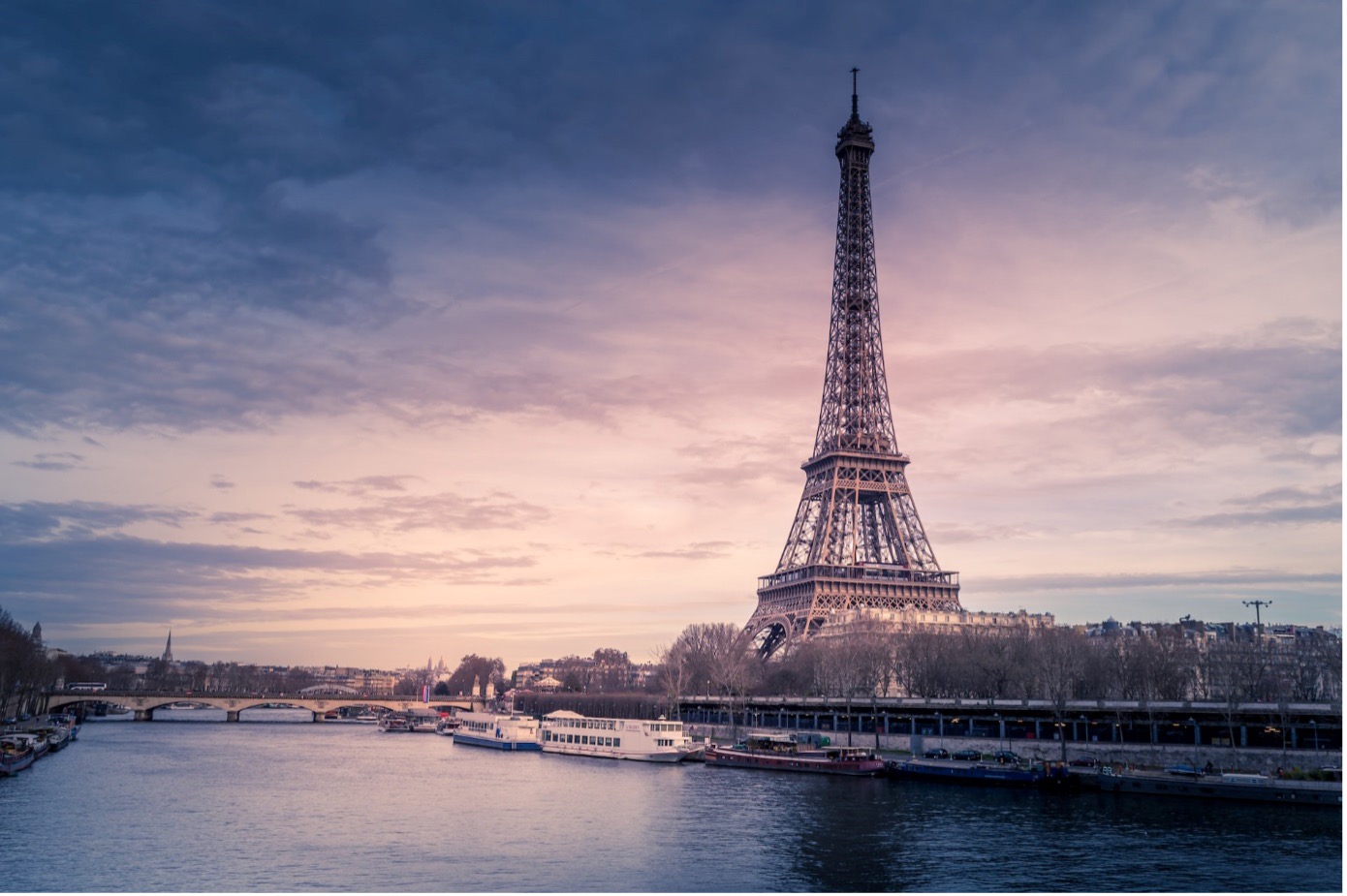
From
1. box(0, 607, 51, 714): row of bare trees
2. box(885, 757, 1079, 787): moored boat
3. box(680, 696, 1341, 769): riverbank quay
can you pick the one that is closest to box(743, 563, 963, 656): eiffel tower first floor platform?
box(680, 696, 1341, 769): riverbank quay

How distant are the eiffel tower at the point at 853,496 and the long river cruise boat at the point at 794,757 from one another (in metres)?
35.5

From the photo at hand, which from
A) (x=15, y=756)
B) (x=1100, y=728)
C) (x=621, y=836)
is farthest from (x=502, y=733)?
(x=621, y=836)

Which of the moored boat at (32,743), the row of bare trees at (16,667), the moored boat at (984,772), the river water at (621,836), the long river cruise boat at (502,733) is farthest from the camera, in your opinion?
the long river cruise boat at (502,733)

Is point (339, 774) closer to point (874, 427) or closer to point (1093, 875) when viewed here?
point (1093, 875)

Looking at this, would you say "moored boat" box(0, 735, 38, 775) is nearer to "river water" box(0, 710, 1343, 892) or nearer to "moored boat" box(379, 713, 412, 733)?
"river water" box(0, 710, 1343, 892)

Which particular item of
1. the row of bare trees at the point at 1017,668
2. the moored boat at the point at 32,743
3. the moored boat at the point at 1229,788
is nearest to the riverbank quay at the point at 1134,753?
the row of bare trees at the point at 1017,668

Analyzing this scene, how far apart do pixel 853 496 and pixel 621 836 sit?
9208cm

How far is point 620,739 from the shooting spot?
101 m

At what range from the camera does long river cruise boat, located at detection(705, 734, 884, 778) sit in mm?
80375

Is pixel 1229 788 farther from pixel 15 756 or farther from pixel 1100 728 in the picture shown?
pixel 15 756

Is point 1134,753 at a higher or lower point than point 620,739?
higher

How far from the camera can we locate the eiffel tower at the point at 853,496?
5192 inches

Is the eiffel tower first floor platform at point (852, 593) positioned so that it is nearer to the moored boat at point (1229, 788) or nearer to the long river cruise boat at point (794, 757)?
the long river cruise boat at point (794, 757)

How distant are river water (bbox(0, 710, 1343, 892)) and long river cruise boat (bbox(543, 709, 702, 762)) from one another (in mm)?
17062
